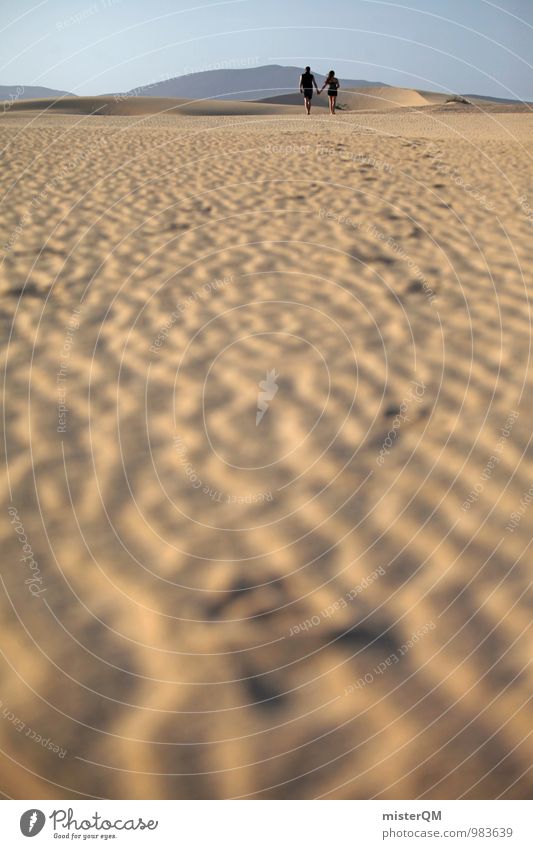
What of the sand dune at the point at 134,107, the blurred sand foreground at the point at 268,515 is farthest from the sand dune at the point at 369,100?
the blurred sand foreground at the point at 268,515

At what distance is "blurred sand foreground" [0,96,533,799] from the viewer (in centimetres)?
217

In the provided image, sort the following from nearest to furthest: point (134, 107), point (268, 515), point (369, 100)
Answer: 1. point (268, 515)
2. point (134, 107)
3. point (369, 100)

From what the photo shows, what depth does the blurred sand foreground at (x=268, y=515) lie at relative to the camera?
2168 millimetres

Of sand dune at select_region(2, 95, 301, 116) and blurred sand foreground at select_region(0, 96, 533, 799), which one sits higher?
sand dune at select_region(2, 95, 301, 116)

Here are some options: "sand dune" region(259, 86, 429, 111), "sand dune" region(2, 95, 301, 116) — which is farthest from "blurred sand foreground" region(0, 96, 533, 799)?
"sand dune" region(259, 86, 429, 111)

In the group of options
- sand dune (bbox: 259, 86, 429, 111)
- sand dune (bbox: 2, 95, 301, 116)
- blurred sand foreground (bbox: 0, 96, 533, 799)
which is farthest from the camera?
sand dune (bbox: 259, 86, 429, 111)

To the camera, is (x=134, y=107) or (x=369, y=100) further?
(x=369, y=100)

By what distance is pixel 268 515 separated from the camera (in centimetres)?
310

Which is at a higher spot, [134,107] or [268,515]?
[134,107]

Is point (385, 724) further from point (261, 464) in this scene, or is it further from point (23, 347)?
point (23, 347)

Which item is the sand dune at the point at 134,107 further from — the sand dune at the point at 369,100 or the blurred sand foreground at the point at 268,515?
the blurred sand foreground at the point at 268,515

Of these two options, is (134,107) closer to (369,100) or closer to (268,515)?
(369,100)

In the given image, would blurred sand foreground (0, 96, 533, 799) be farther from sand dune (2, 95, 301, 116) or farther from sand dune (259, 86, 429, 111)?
sand dune (259, 86, 429, 111)

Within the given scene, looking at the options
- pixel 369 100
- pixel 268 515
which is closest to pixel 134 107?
pixel 369 100
